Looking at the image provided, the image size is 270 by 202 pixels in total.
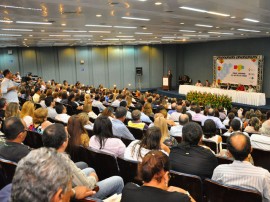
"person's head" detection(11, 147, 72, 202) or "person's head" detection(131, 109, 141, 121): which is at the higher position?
"person's head" detection(11, 147, 72, 202)

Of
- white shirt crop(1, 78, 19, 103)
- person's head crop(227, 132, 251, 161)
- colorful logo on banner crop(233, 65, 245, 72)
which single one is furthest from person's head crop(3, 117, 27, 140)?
colorful logo on banner crop(233, 65, 245, 72)

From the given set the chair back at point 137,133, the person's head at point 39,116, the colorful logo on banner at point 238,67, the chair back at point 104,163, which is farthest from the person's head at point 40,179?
the colorful logo on banner at point 238,67

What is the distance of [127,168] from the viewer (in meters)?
3.09

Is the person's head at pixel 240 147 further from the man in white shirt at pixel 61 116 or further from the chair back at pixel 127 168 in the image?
the man in white shirt at pixel 61 116

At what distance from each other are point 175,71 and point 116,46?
19.3 feet

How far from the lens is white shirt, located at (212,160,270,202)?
8.16 feet

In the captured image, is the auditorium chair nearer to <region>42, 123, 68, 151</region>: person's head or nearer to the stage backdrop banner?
<region>42, 123, 68, 151</region>: person's head

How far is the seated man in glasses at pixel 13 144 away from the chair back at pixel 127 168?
3.32 ft

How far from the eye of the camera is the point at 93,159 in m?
3.31

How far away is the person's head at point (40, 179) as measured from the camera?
4.08 feet

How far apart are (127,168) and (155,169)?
3.77ft

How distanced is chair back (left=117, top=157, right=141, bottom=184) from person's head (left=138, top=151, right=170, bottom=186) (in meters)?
0.91

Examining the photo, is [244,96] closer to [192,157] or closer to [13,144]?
[192,157]

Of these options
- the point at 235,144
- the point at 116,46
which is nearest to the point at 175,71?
the point at 116,46
